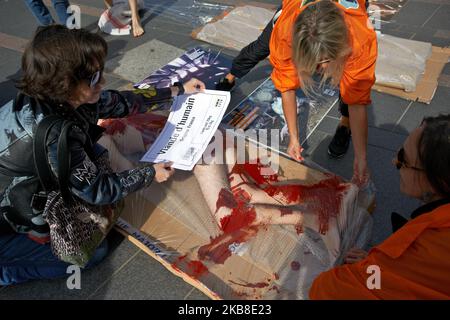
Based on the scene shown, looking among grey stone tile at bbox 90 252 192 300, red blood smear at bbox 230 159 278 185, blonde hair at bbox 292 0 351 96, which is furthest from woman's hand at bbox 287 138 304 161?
grey stone tile at bbox 90 252 192 300

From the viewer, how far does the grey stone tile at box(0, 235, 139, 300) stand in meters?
1.67

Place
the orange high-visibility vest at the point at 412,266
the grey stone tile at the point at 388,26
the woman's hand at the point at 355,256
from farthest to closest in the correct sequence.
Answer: the grey stone tile at the point at 388,26
the woman's hand at the point at 355,256
the orange high-visibility vest at the point at 412,266

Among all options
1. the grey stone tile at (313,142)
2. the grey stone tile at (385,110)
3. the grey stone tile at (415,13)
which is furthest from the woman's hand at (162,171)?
the grey stone tile at (415,13)

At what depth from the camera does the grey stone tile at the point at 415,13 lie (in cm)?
367

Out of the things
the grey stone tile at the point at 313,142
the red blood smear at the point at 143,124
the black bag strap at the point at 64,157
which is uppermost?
the black bag strap at the point at 64,157

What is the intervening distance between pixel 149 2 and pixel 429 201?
14.5ft

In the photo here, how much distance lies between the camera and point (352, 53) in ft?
5.22

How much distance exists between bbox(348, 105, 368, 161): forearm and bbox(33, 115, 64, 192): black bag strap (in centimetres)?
133

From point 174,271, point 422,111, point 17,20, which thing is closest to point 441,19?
point 422,111

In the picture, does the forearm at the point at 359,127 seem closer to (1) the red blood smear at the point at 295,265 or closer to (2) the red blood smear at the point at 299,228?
(2) the red blood smear at the point at 299,228

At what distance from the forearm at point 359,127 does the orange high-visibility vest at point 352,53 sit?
0.05 m

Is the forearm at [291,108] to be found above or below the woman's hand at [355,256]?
above

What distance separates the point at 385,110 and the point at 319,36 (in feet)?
4.89

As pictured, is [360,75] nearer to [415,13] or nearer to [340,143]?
[340,143]
